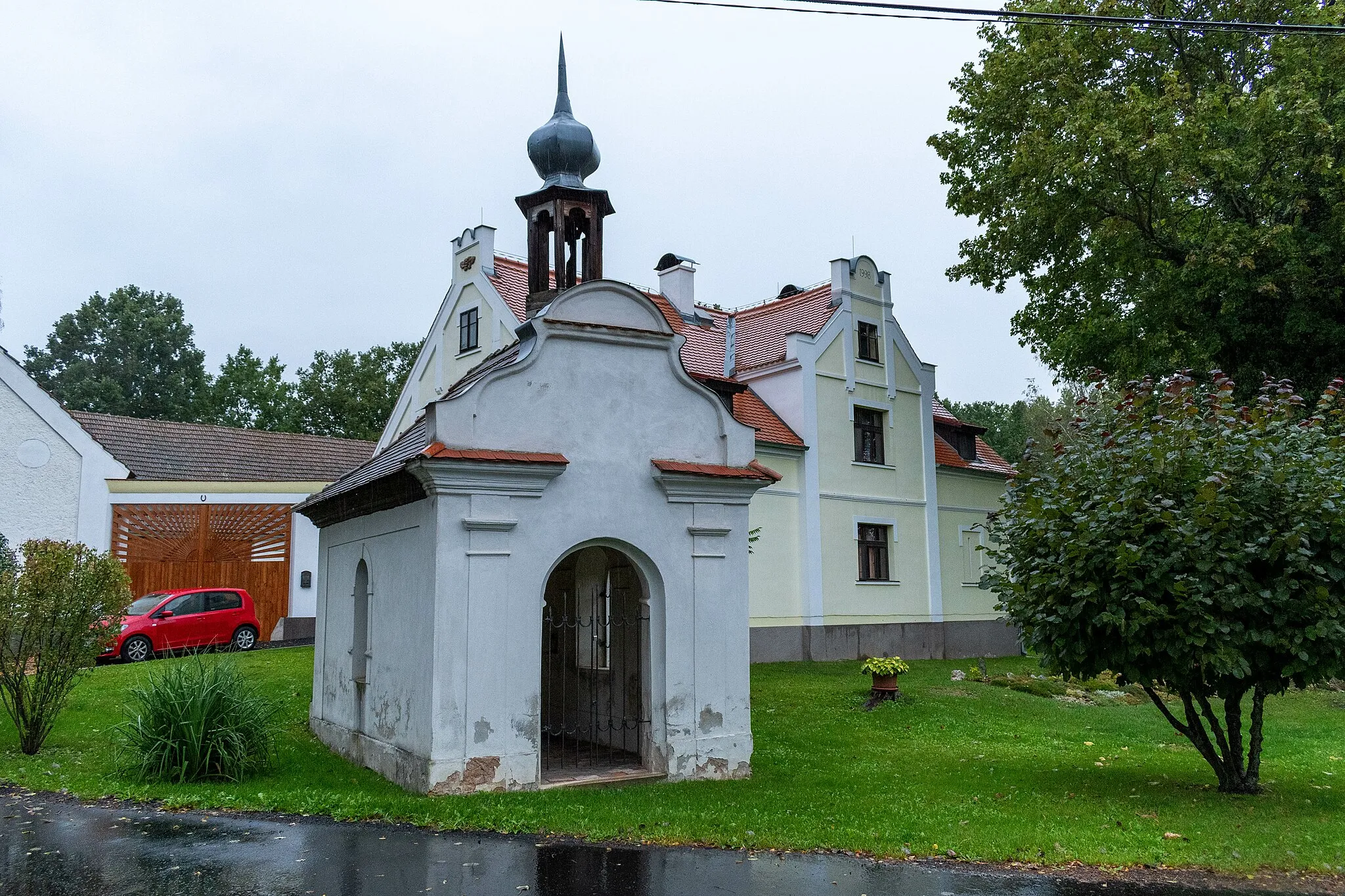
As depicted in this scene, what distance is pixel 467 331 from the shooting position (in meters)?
26.0

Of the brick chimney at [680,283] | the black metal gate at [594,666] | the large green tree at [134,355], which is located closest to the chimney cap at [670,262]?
the brick chimney at [680,283]

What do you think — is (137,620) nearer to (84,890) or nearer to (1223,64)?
(84,890)

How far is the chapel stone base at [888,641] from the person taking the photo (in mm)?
22641

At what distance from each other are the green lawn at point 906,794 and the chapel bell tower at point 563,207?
5857 millimetres

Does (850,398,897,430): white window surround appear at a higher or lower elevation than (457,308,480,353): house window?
lower

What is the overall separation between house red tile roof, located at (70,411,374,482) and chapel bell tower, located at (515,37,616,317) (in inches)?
594

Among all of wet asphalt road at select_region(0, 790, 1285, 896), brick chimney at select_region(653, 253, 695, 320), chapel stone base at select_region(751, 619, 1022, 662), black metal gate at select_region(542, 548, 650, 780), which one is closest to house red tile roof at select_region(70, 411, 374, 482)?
brick chimney at select_region(653, 253, 695, 320)

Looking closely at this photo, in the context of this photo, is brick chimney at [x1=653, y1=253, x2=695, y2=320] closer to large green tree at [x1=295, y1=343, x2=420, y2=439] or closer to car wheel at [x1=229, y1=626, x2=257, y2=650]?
car wheel at [x1=229, y1=626, x2=257, y2=650]

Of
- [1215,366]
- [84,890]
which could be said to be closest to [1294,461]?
[84,890]

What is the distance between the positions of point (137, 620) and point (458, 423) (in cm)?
1402

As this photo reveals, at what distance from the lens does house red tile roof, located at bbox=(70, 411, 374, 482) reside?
25.6 meters

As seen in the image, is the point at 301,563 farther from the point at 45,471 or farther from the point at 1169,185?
the point at 1169,185

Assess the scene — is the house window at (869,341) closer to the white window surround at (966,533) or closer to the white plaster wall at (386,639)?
the white window surround at (966,533)

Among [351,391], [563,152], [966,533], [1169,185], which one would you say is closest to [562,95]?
[563,152]
